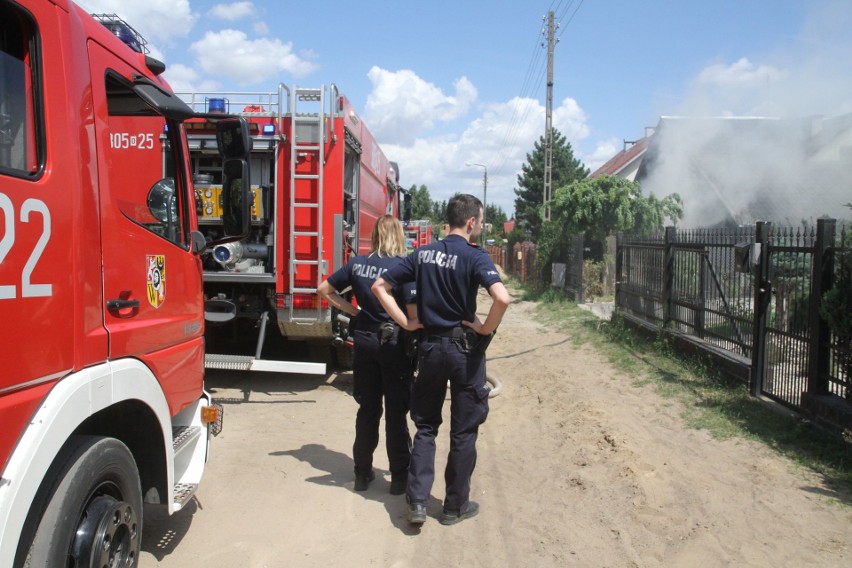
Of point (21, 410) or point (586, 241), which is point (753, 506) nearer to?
point (21, 410)

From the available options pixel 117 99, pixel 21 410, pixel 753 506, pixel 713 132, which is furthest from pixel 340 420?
pixel 713 132

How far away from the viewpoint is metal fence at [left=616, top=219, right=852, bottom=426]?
577 cm

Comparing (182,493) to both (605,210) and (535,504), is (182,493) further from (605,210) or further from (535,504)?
(605,210)

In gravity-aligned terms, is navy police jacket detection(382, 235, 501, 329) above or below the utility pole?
below

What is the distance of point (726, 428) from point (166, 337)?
488cm

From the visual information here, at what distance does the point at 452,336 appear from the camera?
3.99m

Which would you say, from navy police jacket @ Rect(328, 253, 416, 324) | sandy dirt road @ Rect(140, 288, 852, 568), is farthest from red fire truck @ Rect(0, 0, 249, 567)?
navy police jacket @ Rect(328, 253, 416, 324)

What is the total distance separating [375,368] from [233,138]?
182 cm

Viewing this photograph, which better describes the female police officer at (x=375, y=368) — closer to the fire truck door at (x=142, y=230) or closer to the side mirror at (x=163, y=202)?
the fire truck door at (x=142, y=230)

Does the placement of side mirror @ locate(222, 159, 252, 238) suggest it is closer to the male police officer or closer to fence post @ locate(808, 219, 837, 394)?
the male police officer

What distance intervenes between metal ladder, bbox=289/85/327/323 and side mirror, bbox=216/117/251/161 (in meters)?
3.47

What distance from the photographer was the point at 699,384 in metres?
7.61

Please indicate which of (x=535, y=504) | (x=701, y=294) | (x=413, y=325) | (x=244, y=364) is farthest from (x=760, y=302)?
(x=244, y=364)

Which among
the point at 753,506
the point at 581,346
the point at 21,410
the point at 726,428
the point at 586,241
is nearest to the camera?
the point at 21,410
